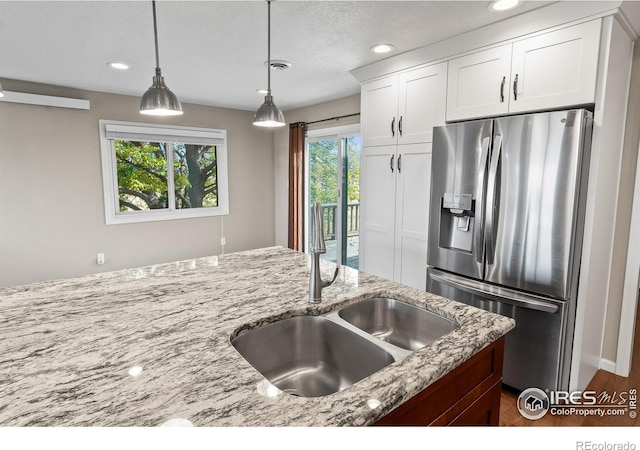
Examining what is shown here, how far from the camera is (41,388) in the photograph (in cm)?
85

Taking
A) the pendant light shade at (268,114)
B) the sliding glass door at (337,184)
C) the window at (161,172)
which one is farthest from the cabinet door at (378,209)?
the window at (161,172)

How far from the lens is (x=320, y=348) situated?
4.42 ft

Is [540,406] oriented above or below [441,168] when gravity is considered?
below

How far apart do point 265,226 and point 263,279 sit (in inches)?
153

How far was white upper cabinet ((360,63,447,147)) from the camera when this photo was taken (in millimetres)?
2551

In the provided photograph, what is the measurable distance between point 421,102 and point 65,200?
3.94 m

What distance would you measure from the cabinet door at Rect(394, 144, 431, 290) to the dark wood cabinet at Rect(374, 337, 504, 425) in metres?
1.40

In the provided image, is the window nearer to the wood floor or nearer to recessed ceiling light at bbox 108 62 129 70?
recessed ceiling light at bbox 108 62 129 70

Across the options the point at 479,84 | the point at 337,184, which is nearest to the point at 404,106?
the point at 479,84

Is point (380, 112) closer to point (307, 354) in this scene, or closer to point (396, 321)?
point (396, 321)

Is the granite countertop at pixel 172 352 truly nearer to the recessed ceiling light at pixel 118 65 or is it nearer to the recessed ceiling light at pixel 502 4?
the recessed ceiling light at pixel 502 4

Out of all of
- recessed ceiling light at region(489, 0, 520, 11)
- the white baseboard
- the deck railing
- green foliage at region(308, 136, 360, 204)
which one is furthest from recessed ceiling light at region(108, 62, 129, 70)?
the white baseboard

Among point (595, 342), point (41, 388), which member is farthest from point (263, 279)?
point (595, 342)

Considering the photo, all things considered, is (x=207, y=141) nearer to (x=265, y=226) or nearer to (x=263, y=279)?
(x=265, y=226)
